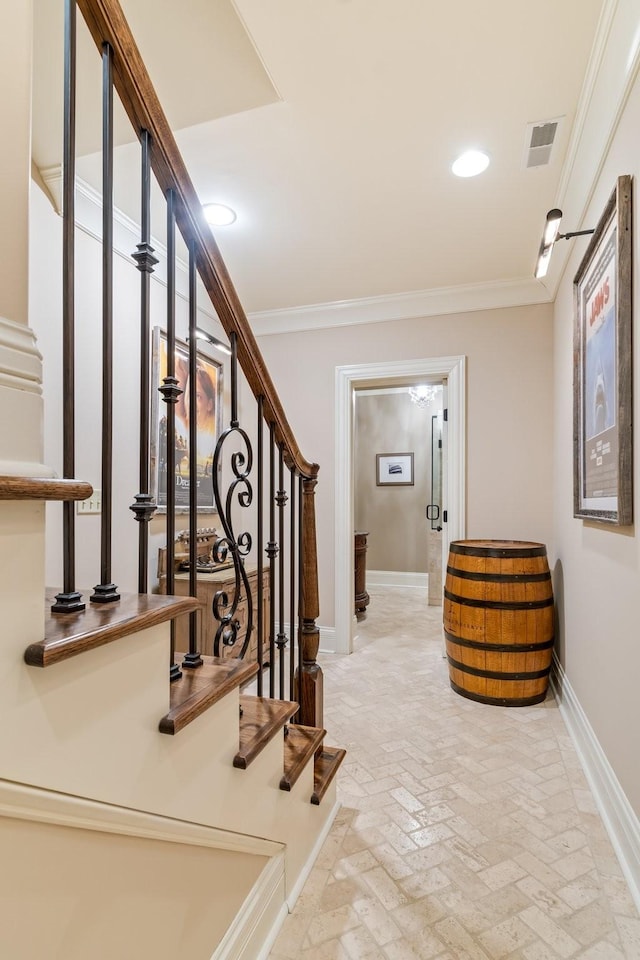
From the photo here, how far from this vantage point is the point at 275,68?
1.68 metres

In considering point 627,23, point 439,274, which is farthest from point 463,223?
point 627,23

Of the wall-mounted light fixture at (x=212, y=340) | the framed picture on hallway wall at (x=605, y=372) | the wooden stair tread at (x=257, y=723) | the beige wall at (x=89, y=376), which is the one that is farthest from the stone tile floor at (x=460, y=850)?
the wall-mounted light fixture at (x=212, y=340)

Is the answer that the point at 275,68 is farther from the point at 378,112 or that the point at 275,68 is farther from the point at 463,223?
the point at 463,223

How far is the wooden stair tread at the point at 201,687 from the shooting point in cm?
82

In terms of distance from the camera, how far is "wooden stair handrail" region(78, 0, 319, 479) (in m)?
0.76

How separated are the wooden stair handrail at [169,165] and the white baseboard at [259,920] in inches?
47.1

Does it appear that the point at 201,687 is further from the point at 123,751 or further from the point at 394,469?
the point at 394,469

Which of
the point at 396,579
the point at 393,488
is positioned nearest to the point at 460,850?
the point at 396,579

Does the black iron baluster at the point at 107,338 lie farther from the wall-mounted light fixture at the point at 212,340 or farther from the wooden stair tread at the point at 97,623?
the wall-mounted light fixture at the point at 212,340

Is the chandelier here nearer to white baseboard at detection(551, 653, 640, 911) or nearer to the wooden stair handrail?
white baseboard at detection(551, 653, 640, 911)

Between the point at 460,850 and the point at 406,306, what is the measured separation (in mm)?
3120

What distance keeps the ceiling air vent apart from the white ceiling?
3 centimetres

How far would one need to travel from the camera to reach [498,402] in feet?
10.9

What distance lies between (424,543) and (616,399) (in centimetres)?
481
